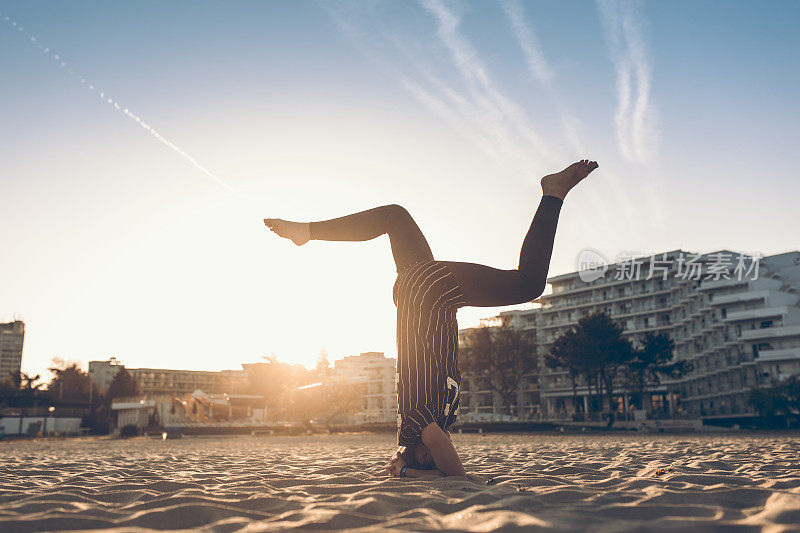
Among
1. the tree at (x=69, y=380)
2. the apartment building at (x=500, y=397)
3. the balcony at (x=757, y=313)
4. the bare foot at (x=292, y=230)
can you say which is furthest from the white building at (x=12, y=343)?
the bare foot at (x=292, y=230)

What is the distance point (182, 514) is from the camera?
2.02m

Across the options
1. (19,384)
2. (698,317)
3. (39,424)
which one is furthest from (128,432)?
(698,317)

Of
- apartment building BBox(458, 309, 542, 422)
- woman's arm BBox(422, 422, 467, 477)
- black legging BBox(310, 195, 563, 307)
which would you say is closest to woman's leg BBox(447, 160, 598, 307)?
black legging BBox(310, 195, 563, 307)

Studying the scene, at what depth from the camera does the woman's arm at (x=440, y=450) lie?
3.20 meters

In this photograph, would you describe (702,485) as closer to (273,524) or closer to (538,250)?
(538,250)

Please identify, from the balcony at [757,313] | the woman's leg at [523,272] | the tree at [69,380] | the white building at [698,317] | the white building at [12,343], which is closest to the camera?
the woman's leg at [523,272]

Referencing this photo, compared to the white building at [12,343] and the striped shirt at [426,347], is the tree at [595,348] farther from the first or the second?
the white building at [12,343]

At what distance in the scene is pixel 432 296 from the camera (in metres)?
3.27

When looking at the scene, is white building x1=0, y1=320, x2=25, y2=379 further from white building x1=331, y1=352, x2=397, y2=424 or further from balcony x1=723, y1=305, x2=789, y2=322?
balcony x1=723, y1=305, x2=789, y2=322

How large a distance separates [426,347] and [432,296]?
0.30 m

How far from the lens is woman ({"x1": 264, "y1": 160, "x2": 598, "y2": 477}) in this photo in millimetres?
3213

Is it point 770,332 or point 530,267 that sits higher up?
point 770,332

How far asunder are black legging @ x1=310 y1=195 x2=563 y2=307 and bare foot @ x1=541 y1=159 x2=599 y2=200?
0.15 feet

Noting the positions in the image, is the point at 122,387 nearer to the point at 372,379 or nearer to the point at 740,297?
the point at 372,379
